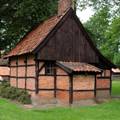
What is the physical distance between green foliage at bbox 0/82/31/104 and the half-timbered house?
628 millimetres

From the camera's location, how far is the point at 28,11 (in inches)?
1500

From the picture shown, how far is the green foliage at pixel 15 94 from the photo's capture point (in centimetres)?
2809

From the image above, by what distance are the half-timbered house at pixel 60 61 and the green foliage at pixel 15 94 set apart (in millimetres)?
628

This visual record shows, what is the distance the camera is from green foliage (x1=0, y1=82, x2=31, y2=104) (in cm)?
2809

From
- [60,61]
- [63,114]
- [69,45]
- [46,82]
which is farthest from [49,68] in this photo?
[63,114]

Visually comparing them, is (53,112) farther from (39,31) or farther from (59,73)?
(39,31)

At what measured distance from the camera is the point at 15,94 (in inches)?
Answer: 1169

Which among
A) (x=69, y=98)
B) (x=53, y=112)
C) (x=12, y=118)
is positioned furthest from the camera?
(x=69, y=98)

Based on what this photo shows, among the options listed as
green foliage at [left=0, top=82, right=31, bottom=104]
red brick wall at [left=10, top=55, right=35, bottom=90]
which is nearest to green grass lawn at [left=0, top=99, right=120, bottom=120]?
green foliage at [left=0, top=82, right=31, bottom=104]

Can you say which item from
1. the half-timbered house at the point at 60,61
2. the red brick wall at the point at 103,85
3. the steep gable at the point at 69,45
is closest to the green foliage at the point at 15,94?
the half-timbered house at the point at 60,61

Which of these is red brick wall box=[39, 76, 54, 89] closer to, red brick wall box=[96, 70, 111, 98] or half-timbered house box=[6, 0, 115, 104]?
half-timbered house box=[6, 0, 115, 104]

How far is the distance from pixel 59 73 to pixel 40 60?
162cm

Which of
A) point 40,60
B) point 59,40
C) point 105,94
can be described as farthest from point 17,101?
point 105,94

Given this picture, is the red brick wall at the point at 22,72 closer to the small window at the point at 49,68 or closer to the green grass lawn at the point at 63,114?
the small window at the point at 49,68
